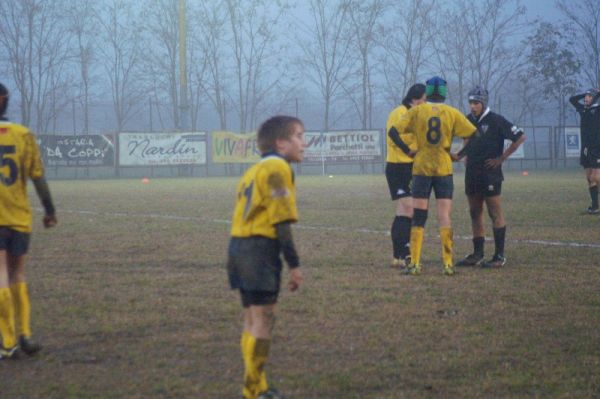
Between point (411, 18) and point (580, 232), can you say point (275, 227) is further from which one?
point (411, 18)

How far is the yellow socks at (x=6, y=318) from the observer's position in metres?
5.74

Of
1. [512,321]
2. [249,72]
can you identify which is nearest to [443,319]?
[512,321]

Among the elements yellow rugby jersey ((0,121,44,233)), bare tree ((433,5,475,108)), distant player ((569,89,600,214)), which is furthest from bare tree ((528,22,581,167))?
yellow rugby jersey ((0,121,44,233))

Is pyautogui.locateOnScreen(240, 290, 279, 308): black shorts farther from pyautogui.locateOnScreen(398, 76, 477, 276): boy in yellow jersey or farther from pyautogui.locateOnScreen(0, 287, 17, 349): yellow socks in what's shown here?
pyautogui.locateOnScreen(398, 76, 477, 276): boy in yellow jersey

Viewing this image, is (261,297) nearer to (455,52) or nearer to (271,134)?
(271,134)

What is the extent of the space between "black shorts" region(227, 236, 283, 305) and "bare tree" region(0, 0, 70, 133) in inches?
1991

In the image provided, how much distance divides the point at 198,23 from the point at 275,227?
2130 inches

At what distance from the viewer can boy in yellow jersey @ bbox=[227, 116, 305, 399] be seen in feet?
15.1

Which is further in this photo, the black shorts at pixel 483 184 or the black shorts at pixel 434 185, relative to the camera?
the black shorts at pixel 483 184

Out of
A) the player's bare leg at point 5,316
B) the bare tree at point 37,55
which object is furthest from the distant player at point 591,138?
the bare tree at point 37,55

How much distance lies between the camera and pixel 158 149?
43.5m

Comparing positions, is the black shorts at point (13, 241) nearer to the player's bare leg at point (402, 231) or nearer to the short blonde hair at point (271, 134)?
the short blonde hair at point (271, 134)

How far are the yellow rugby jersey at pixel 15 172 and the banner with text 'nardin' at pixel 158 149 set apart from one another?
124 ft

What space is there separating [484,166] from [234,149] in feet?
116
